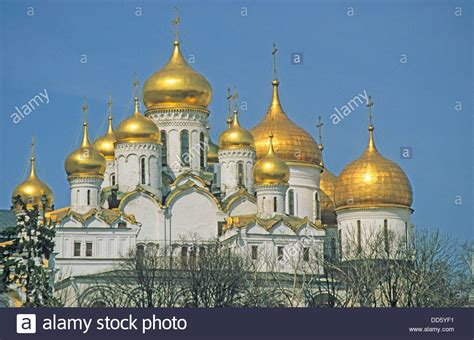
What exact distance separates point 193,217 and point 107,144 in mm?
6972

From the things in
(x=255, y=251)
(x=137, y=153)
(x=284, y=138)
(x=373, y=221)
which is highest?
(x=284, y=138)

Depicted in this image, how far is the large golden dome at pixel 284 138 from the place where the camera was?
208 feet

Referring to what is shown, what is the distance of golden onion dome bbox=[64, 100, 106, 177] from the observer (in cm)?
5622

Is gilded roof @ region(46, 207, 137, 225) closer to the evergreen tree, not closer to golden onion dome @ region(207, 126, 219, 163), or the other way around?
golden onion dome @ region(207, 126, 219, 163)

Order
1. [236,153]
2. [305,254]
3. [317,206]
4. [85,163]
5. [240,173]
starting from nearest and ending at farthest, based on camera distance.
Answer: [85,163] < [305,254] < [236,153] < [240,173] < [317,206]

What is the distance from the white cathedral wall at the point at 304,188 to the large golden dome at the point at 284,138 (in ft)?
1.38

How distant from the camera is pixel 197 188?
190 ft

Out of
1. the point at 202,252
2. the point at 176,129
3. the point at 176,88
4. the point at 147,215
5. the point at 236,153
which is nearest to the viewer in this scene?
the point at 202,252

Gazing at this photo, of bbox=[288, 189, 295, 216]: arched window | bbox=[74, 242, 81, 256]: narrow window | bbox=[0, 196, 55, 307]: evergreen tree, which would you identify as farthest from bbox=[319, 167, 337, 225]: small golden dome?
bbox=[0, 196, 55, 307]: evergreen tree

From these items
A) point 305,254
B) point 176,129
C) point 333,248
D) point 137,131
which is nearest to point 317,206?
point 333,248

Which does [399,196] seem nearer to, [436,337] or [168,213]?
[168,213]

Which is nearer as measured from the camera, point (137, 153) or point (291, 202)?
point (137, 153)

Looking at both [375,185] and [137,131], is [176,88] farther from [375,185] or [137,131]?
[375,185]

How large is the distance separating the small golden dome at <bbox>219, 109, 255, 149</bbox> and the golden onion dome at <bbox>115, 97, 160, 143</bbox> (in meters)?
3.87
